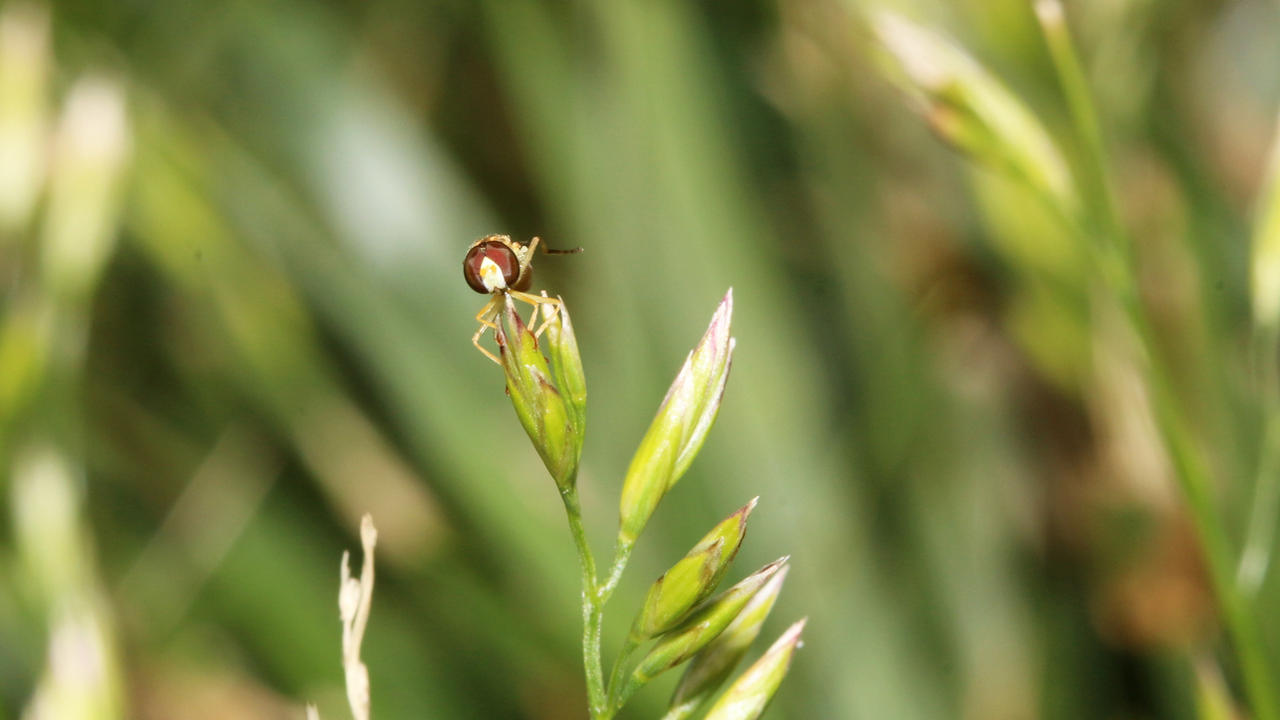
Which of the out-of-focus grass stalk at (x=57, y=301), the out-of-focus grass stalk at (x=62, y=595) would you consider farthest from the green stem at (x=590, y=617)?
the out-of-focus grass stalk at (x=57, y=301)

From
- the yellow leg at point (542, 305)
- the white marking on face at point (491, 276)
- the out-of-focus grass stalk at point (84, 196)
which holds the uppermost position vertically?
the out-of-focus grass stalk at point (84, 196)

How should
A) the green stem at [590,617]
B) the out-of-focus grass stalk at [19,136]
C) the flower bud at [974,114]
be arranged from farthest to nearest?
1. the out-of-focus grass stalk at [19,136]
2. the flower bud at [974,114]
3. the green stem at [590,617]

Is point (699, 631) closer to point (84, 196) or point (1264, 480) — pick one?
point (1264, 480)

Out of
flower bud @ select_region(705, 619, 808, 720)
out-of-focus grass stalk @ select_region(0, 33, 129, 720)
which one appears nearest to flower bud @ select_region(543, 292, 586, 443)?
flower bud @ select_region(705, 619, 808, 720)

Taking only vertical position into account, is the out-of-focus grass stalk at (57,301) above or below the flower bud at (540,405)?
above

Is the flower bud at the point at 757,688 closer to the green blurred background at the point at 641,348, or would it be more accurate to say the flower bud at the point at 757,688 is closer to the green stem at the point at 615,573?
the green stem at the point at 615,573

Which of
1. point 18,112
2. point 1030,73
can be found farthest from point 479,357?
point 1030,73
